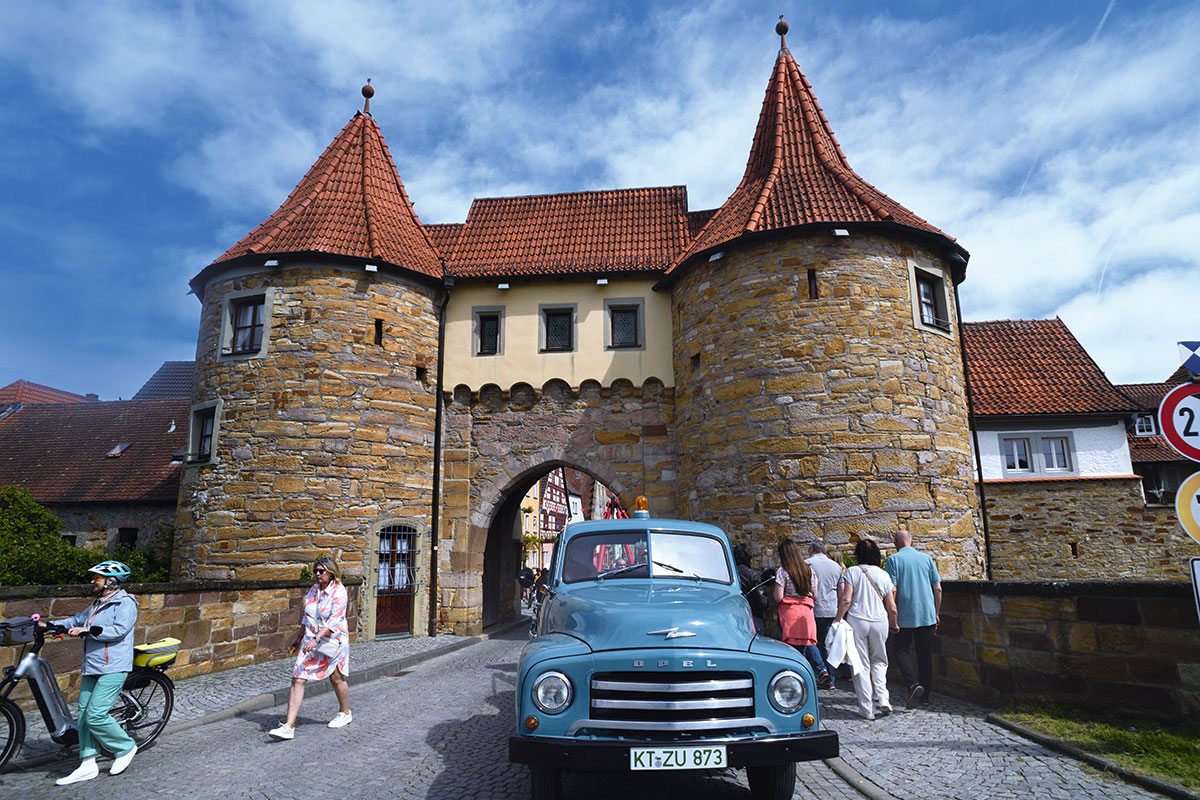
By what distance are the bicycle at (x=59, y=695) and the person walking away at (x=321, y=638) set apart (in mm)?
956

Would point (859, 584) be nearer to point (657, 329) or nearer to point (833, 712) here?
point (833, 712)

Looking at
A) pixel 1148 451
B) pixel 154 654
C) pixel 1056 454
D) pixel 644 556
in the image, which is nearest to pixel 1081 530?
pixel 1056 454

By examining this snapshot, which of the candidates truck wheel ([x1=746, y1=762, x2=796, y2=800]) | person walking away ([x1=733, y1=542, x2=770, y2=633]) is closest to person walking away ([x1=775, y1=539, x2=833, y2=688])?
person walking away ([x1=733, y1=542, x2=770, y2=633])

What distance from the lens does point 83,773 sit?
16.3ft

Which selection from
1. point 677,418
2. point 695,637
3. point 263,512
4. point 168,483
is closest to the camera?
point 695,637

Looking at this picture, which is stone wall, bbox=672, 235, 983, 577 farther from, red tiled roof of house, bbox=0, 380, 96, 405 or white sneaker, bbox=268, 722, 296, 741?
red tiled roof of house, bbox=0, 380, 96, 405

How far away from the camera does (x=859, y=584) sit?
22.5 ft

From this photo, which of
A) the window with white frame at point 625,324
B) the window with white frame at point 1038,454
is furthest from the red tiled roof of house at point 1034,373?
the window with white frame at point 625,324

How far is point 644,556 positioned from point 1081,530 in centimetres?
1808

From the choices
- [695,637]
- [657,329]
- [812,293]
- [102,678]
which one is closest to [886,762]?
[695,637]

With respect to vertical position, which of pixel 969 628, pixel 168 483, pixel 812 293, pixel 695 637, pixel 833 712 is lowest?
pixel 833 712

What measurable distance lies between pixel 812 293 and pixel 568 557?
8.42 m

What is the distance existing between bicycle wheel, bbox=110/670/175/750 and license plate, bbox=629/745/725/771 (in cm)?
418

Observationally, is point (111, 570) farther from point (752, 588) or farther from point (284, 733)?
point (752, 588)
